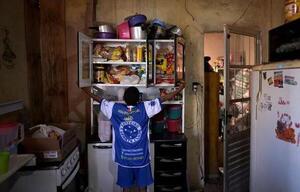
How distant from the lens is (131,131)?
2.69m

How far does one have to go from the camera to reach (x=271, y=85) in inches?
80.4

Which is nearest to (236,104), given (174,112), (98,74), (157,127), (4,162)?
(174,112)

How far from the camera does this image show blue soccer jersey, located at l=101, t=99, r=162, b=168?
105 inches

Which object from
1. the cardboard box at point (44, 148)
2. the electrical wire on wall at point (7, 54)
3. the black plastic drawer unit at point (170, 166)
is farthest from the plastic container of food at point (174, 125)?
the electrical wire on wall at point (7, 54)

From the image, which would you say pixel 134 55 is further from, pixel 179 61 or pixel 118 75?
pixel 179 61

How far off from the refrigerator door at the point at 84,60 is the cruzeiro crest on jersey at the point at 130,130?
1.97 ft

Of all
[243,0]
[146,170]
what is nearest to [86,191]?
[146,170]

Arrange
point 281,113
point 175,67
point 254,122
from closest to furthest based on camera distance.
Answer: point 281,113, point 254,122, point 175,67

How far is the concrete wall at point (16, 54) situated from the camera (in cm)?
223

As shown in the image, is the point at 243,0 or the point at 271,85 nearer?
the point at 271,85

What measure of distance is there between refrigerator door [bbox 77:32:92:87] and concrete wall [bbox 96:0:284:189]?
0.61 metres

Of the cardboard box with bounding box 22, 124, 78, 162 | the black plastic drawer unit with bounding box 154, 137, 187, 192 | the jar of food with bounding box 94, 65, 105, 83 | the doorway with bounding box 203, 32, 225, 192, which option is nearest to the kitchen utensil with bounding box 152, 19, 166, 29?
the jar of food with bounding box 94, 65, 105, 83

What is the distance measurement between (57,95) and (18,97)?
759 millimetres

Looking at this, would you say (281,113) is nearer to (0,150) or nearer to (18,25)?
(0,150)
